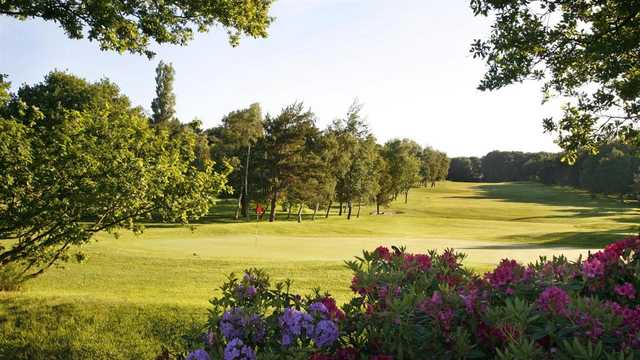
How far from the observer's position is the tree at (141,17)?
10.3 meters

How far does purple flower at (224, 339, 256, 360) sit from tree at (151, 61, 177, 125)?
248ft

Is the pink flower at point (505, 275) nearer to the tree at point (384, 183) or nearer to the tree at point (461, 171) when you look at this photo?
the tree at point (384, 183)

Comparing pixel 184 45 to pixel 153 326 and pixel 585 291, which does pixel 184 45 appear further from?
pixel 585 291

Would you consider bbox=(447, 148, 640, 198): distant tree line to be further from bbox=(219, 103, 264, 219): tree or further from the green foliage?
bbox=(219, 103, 264, 219): tree

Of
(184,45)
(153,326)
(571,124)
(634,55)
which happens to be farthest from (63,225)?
(634,55)

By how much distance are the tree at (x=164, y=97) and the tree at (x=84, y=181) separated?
67.2m

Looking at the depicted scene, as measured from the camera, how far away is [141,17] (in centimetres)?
1116

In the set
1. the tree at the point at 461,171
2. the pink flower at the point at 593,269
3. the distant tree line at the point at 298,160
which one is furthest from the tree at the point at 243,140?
the tree at the point at 461,171

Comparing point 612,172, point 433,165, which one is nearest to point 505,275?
point 612,172

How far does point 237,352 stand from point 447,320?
1147 mm

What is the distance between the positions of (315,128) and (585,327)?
5664 cm

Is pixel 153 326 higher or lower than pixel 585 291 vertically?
lower

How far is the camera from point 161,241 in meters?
30.1

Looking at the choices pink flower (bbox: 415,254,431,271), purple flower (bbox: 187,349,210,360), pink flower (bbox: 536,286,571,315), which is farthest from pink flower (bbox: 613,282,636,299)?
purple flower (bbox: 187,349,210,360)
